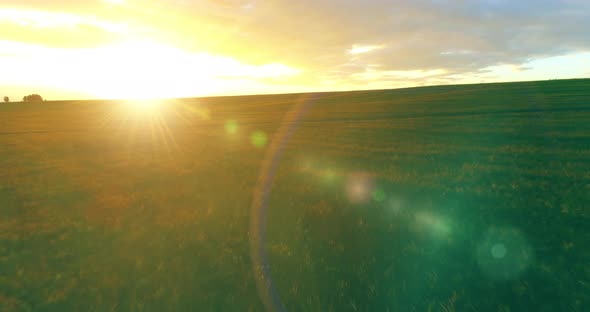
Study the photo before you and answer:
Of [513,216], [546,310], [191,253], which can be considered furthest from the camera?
[513,216]

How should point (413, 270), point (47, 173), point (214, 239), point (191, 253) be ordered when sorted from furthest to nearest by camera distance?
point (47, 173), point (214, 239), point (191, 253), point (413, 270)

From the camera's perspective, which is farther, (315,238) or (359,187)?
(359,187)

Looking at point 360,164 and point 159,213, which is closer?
point 159,213

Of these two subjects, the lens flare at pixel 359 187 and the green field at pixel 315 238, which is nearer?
the green field at pixel 315 238

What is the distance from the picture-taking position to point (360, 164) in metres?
13.7

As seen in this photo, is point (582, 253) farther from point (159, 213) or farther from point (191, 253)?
point (159, 213)

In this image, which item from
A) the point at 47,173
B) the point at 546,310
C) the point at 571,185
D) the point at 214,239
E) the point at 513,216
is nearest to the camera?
the point at 546,310

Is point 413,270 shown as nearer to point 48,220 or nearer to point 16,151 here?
point 48,220

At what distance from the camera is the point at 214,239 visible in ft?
21.5

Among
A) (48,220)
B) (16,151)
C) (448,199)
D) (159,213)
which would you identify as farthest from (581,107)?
(16,151)

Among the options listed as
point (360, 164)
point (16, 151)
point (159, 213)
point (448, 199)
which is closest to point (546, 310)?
point (448, 199)

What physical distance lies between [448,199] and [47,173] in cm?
1575

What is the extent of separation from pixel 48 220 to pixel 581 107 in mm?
47937

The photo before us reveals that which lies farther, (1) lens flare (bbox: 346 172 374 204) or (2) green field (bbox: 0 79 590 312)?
(1) lens flare (bbox: 346 172 374 204)
